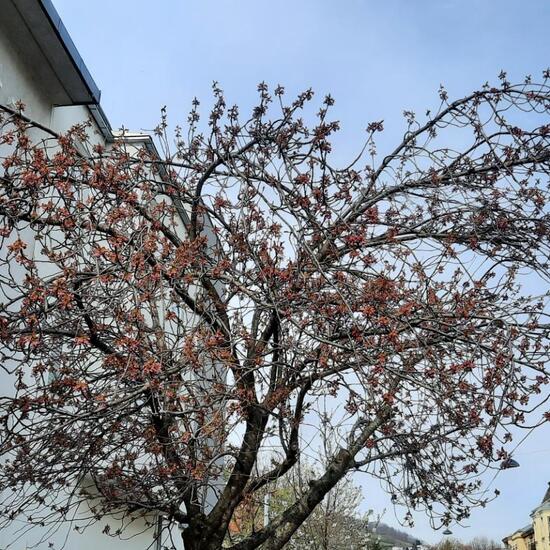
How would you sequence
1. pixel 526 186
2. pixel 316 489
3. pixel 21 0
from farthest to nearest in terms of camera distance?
pixel 21 0 → pixel 316 489 → pixel 526 186

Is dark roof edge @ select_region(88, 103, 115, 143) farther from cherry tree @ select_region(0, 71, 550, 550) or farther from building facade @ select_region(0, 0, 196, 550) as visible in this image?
cherry tree @ select_region(0, 71, 550, 550)

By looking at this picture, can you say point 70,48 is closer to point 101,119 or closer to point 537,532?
point 101,119

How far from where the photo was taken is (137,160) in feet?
20.5

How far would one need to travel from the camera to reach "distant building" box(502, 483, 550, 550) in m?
46.8

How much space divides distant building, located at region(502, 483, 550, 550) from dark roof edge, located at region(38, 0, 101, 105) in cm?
4187

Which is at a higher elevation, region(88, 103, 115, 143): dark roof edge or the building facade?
region(88, 103, 115, 143): dark roof edge

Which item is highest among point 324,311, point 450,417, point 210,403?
point 324,311

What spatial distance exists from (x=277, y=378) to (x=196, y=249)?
4.82 ft

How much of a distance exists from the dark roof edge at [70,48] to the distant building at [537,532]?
1649 inches

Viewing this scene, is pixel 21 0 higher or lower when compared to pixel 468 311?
higher

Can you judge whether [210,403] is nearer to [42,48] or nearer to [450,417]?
[450,417]

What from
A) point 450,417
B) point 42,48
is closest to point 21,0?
point 42,48

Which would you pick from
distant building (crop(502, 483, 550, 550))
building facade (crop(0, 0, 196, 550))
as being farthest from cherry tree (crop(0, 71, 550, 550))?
distant building (crop(502, 483, 550, 550))

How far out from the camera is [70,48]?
8.11 metres
